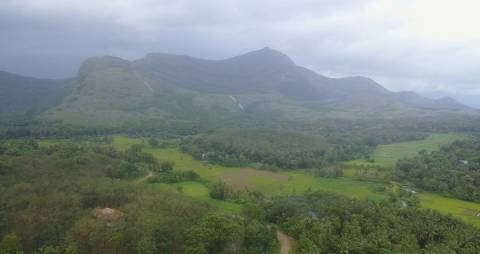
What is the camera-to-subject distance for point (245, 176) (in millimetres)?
95938

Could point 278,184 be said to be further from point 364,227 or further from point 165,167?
point 364,227

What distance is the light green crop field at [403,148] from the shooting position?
382 ft

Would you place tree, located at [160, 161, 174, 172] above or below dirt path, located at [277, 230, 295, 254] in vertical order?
above

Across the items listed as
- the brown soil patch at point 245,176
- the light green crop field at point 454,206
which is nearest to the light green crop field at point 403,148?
the brown soil patch at point 245,176

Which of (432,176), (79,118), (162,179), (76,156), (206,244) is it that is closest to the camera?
(206,244)

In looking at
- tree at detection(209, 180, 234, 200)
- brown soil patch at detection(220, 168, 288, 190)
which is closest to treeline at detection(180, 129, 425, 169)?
brown soil patch at detection(220, 168, 288, 190)

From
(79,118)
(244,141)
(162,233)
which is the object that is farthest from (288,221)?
(79,118)

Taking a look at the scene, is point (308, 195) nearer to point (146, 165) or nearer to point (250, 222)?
point (250, 222)

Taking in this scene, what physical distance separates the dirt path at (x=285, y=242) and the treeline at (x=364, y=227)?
89 cm

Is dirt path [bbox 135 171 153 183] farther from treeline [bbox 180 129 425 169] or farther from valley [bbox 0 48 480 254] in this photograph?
treeline [bbox 180 129 425 169]

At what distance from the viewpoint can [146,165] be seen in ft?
302

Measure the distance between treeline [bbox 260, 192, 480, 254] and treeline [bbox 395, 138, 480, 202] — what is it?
2352cm

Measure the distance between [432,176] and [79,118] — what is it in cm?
14652

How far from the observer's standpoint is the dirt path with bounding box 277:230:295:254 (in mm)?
53062
